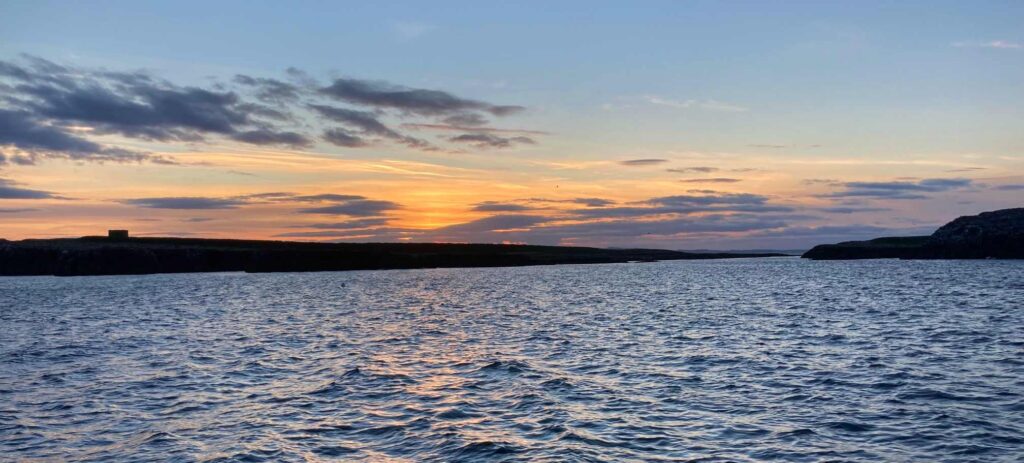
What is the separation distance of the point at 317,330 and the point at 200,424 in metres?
30.4

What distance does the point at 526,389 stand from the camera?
2855 centimetres

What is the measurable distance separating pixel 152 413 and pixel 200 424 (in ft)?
9.58

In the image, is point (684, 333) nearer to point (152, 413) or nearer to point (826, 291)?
point (152, 413)

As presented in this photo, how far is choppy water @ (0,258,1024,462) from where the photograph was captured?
66.1 feet

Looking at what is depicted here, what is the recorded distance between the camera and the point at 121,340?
156 ft

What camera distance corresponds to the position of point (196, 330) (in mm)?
53375

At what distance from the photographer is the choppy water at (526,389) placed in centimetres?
2016

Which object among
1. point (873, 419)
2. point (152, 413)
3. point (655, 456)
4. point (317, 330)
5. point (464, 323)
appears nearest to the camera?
point (655, 456)

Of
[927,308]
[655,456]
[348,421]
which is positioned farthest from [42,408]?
[927,308]

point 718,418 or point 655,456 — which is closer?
point 655,456

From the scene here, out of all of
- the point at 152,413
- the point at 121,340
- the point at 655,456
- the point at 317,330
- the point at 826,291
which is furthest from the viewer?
the point at 826,291

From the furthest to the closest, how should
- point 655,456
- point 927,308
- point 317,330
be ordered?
point 927,308
point 317,330
point 655,456

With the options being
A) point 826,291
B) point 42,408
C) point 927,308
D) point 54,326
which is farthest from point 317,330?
point 826,291

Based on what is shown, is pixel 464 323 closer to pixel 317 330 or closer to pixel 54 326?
pixel 317 330
